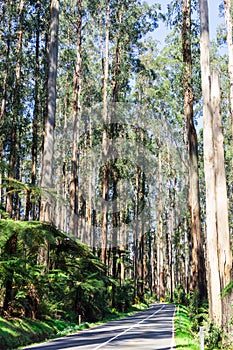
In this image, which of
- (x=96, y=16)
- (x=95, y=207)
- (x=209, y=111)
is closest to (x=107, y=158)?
(x=96, y=16)

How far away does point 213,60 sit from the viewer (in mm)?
38656

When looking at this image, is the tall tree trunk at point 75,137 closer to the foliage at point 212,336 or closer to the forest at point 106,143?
the forest at point 106,143

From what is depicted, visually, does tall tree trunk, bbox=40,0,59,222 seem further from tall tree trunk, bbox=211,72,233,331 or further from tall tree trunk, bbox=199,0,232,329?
tall tree trunk, bbox=211,72,233,331

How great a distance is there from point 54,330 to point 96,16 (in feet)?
94.5

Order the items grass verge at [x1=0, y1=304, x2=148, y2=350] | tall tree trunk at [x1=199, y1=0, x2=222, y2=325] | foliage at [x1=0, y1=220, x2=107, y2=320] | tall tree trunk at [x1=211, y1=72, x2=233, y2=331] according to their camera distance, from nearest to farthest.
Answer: grass verge at [x1=0, y1=304, x2=148, y2=350]
foliage at [x1=0, y1=220, x2=107, y2=320]
tall tree trunk at [x1=211, y1=72, x2=233, y2=331]
tall tree trunk at [x1=199, y1=0, x2=222, y2=325]

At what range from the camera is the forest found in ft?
47.0

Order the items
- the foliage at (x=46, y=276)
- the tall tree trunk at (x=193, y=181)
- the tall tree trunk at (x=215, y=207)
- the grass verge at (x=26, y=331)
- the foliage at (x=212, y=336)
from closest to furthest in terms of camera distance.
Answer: the grass verge at (x=26, y=331), the foliage at (x=212, y=336), the foliage at (x=46, y=276), the tall tree trunk at (x=215, y=207), the tall tree trunk at (x=193, y=181)

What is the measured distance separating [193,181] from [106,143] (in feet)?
35.2

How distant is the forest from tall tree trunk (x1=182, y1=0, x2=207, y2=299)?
6 cm

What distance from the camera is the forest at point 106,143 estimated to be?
47.0 feet

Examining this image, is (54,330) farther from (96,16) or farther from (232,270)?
(96,16)

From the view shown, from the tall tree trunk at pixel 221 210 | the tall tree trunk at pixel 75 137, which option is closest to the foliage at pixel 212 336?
the tall tree trunk at pixel 221 210

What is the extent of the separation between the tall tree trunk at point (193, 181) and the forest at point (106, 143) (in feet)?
0.19

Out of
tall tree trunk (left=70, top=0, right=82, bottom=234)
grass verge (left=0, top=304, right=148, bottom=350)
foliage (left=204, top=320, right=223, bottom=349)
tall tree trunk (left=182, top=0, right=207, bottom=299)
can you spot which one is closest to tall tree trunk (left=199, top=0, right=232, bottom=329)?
foliage (left=204, top=320, right=223, bottom=349)
